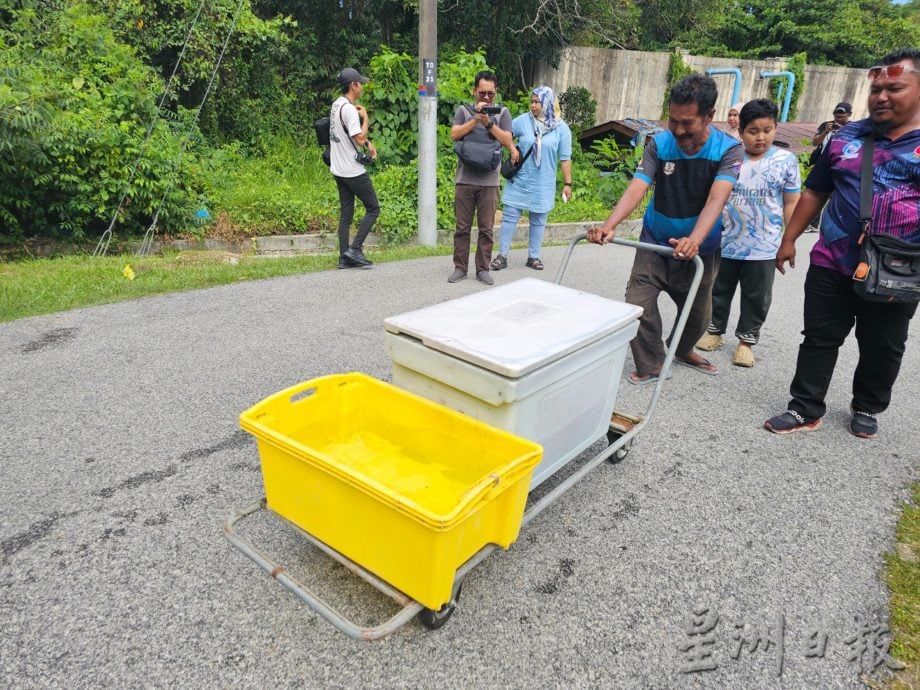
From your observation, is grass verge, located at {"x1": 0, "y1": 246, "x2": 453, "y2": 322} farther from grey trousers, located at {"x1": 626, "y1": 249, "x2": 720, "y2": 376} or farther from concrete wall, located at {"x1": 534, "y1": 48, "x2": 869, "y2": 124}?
concrete wall, located at {"x1": 534, "y1": 48, "x2": 869, "y2": 124}

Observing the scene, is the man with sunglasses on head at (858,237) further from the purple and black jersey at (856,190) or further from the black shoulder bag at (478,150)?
the black shoulder bag at (478,150)

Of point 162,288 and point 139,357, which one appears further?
point 162,288

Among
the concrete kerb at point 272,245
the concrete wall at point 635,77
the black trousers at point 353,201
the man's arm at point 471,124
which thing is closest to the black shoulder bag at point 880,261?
the man's arm at point 471,124

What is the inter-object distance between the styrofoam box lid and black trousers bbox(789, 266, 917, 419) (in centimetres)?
127

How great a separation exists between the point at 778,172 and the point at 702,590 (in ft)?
9.85

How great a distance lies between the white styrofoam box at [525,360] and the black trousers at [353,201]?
147 inches

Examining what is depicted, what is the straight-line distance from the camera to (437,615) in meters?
1.92

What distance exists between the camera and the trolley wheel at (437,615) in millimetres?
1922

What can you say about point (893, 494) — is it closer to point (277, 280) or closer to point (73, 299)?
point (277, 280)

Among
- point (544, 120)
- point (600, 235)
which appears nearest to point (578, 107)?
point (544, 120)

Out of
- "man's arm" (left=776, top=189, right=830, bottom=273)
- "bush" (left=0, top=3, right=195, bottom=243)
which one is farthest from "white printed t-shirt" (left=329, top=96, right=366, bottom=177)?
"man's arm" (left=776, top=189, right=830, bottom=273)

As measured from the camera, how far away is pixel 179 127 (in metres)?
8.59

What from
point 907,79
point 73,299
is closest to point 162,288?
point 73,299

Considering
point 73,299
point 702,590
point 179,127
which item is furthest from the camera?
point 179,127
